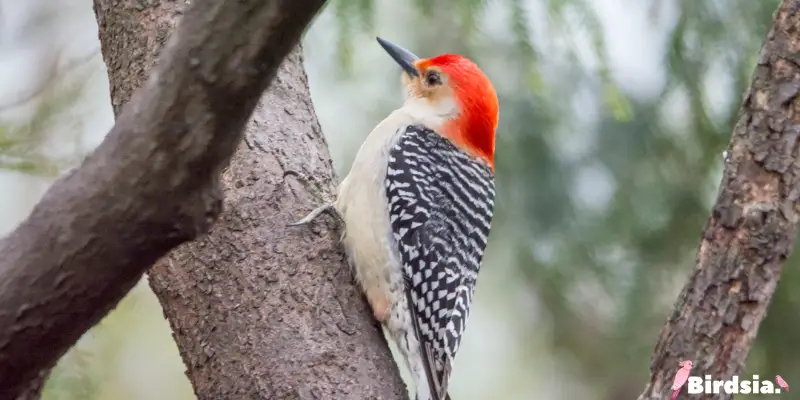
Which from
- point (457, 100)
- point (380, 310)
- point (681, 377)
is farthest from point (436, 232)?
point (681, 377)

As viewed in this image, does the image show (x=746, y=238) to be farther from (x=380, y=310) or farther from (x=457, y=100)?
(x=457, y=100)

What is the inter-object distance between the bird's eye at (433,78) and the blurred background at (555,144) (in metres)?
0.20

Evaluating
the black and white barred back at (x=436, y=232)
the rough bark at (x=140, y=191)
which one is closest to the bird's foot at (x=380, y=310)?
the black and white barred back at (x=436, y=232)

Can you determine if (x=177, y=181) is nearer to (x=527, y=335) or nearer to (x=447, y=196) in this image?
(x=447, y=196)

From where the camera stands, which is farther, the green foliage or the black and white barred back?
the black and white barred back

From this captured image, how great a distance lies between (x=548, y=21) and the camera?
3.34m

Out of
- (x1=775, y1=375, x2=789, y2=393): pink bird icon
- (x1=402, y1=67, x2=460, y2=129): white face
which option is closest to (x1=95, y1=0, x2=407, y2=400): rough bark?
(x1=402, y1=67, x2=460, y2=129): white face

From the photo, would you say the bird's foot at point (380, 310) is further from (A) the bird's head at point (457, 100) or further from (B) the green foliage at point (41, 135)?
(B) the green foliage at point (41, 135)

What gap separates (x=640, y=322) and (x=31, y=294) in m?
2.94

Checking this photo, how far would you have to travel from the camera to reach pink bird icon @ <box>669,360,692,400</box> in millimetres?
2156

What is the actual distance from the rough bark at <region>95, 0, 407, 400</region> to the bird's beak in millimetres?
809

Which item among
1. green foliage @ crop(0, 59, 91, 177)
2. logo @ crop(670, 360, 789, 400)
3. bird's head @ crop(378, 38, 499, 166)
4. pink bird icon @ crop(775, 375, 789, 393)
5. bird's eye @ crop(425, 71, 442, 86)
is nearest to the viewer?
logo @ crop(670, 360, 789, 400)

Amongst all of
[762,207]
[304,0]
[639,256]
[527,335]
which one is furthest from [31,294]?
[527,335]

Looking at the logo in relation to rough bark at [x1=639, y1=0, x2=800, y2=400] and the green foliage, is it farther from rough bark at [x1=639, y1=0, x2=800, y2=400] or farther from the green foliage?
the green foliage
